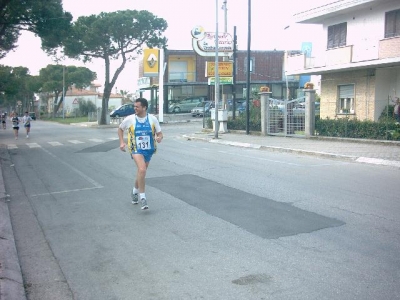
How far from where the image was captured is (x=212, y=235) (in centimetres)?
616

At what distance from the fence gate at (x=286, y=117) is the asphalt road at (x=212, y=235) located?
10.6 m

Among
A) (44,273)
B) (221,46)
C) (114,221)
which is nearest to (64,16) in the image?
(221,46)

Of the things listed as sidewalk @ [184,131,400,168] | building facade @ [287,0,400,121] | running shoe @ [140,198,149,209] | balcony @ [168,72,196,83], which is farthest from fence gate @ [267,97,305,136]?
balcony @ [168,72,196,83]

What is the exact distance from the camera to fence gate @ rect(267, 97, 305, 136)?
72.6ft

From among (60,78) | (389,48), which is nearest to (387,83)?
(389,48)

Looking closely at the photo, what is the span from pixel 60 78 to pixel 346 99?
211 feet

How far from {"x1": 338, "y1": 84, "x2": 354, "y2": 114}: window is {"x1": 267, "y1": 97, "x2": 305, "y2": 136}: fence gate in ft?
11.6

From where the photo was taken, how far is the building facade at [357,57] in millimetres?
21656

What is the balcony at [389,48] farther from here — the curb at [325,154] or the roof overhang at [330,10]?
the curb at [325,154]

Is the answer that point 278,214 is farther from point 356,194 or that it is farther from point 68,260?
point 68,260

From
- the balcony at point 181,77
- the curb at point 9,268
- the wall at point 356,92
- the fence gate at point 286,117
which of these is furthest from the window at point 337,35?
the balcony at point 181,77

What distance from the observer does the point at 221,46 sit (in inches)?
1040

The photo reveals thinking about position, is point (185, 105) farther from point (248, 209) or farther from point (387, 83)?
point (248, 209)

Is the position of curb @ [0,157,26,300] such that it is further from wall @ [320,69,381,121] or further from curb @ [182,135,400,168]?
wall @ [320,69,381,121]
